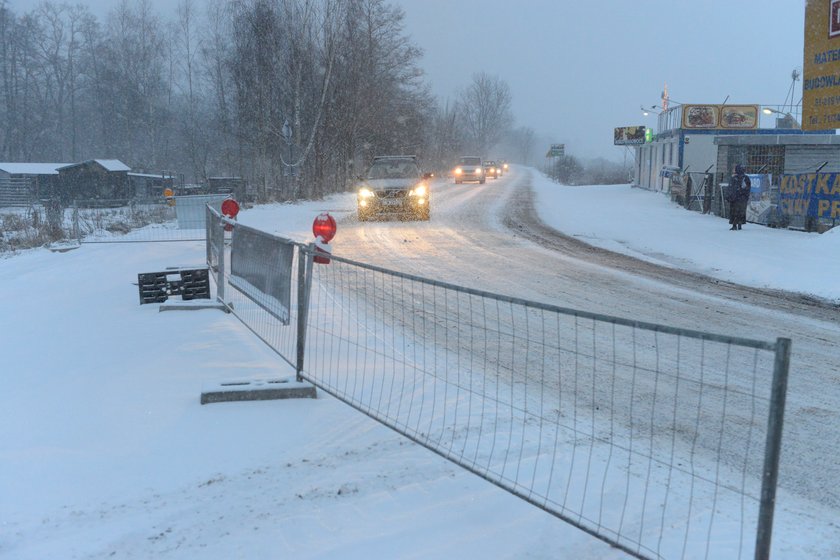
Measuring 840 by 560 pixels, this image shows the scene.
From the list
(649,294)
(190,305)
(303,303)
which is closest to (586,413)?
(303,303)

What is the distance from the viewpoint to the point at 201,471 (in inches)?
173

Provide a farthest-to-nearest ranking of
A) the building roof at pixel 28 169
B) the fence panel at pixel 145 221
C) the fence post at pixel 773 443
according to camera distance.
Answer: the building roof at pixel 28 169, the fence panel at pixel 145 221, the fence post at pixel 773 443

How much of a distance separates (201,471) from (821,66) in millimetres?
20784

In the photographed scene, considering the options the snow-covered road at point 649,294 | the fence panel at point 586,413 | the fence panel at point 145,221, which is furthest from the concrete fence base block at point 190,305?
the fence panel at point 145,221

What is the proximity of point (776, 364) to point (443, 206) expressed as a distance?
28708 mm

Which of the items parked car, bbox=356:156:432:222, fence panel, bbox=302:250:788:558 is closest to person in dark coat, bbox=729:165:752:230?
parked car, bbox=356:156:432:222

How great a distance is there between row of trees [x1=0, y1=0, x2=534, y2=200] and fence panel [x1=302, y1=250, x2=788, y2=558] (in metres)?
31.4

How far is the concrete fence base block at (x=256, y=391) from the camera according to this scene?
5.58 metres

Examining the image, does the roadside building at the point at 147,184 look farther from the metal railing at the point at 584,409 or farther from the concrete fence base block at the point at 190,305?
the metal railing at the point at 584,409

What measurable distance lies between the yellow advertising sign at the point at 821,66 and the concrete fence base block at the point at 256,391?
1850 centimetres

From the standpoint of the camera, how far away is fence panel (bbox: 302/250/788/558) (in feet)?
12.3

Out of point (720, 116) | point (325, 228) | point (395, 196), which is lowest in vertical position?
point (325, 228)

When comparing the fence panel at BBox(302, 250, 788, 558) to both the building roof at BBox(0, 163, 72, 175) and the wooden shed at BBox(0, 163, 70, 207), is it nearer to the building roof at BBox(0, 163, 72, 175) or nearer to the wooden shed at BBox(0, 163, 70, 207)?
the wooden shed at BBox(0, 163, 70, 207)

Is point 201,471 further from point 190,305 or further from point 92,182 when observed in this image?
point 92,182
